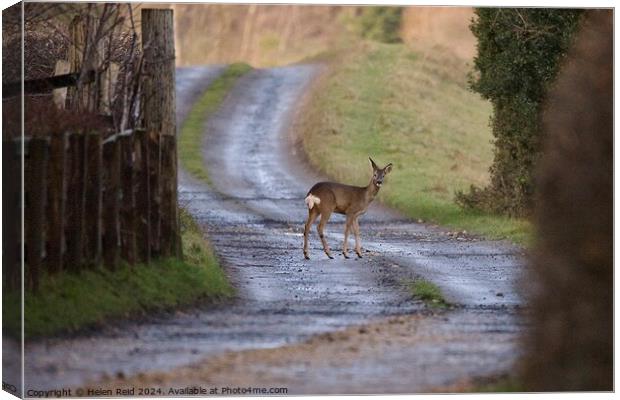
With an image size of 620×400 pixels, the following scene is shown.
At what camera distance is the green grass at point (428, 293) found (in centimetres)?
1655

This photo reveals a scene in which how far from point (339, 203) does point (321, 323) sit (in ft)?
21.8

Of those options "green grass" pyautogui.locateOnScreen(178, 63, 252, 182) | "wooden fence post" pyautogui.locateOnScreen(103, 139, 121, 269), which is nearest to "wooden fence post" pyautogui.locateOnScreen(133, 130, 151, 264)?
"wooden fence post" pyautogui.locateOnScreen(103, 139, 121, 269)

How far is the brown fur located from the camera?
36.1 ft

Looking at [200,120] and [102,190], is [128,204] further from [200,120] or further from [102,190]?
[200,120]

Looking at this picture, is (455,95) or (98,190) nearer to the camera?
(98,190)

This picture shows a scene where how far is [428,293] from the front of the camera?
1722cm

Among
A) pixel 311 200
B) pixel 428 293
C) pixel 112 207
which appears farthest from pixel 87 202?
pixel 311 200

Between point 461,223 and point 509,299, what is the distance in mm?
8379

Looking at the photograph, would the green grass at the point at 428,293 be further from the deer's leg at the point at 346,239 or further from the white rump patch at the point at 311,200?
the white rump patch at the point at 311,200

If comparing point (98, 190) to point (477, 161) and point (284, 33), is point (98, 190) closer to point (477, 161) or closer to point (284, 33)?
point (284, 33)

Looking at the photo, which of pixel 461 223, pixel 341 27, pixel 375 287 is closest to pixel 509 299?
pixel 375 287

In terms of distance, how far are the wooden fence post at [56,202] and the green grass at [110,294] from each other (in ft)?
0.65

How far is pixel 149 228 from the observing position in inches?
642

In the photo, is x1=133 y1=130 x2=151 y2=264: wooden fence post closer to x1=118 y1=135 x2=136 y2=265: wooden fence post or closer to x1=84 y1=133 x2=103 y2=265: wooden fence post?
x1=118 y1=135 x2=136 y2=265: wooden fence post
